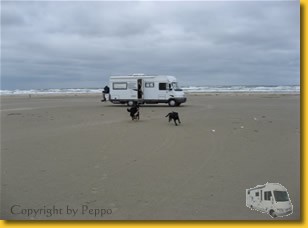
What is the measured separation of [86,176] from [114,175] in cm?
53

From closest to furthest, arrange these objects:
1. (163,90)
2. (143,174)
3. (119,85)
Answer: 1. (143,174)
2. (163,90)
3. (119,85)

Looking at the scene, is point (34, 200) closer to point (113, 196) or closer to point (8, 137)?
point (113, 196)

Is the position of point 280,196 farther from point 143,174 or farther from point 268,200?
point 143,174

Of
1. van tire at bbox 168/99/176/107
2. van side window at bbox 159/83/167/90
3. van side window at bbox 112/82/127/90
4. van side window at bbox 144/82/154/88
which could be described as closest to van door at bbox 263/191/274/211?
van tire at bbox 168/99/176/107

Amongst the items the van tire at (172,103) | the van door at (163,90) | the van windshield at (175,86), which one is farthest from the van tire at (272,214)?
the van windshield at (175,86)

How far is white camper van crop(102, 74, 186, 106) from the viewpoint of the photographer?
2806 centimetres

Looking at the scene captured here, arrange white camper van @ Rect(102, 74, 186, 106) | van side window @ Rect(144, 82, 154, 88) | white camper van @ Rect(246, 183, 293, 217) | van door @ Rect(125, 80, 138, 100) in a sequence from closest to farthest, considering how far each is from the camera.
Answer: white camper van @ Rect(246, 183, 293, 217), white camper van @ Rect(102, 74, 186, 106), van side window @ Rect(144, 82, 154, 88), van door @ Rect(125, 80, 138, 100)

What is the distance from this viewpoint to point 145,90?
28.7 metres

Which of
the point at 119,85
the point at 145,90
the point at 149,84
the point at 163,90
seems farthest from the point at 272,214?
the point at 119,85

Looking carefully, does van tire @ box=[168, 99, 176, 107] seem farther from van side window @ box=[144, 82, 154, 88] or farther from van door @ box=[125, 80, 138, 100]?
van door @ box=[125, 80, 138, 100]

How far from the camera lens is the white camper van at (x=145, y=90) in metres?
28.1

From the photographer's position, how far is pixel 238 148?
29.2ft

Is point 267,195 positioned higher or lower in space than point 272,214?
higher

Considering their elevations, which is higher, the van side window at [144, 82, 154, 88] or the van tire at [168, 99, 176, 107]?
the van side window at [144, 82, 154, 88]
